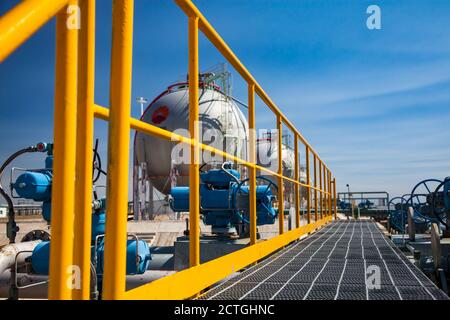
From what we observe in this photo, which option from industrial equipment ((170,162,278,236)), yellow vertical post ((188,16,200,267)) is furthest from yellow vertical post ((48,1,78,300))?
industrial equipment ((170,162,278,236))

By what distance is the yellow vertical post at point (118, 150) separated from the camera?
128cm

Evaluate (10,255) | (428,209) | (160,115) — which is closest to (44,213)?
(10,255)

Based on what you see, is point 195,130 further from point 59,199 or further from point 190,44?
point 59,199

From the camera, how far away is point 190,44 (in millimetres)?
2152

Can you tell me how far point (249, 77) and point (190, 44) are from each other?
117cm

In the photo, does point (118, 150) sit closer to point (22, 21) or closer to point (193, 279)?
point (22, 21)

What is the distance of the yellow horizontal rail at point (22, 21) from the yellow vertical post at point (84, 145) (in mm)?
282

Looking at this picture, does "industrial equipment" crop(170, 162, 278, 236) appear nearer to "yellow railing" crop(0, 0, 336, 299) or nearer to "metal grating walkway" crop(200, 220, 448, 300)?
"metal grating walkway" crop(200, 220, 448, 300)

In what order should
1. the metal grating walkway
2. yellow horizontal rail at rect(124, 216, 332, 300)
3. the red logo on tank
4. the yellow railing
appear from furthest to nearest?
the red logo on tank, the metal grating walkway, yellow horizontal rail at rect(124, 216, 332, 300), the yellow railing

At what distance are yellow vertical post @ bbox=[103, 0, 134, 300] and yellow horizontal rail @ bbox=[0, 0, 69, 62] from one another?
1.30ft

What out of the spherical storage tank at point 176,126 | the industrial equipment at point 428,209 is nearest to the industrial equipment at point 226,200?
the industrial equipment at point 428,209

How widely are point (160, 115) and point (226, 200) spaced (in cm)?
1150

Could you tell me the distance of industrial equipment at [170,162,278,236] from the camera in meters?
6.66
